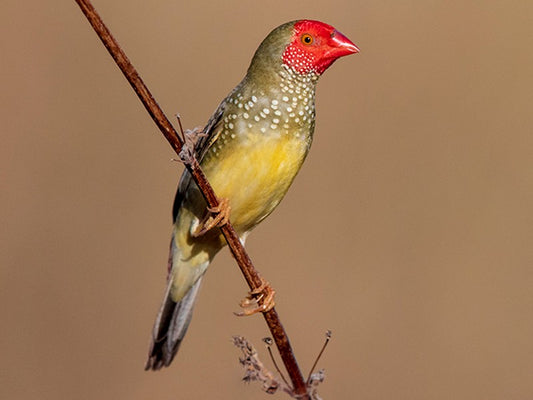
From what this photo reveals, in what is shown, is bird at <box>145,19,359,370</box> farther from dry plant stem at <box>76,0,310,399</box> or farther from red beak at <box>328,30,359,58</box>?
dry plant stem at <box>76,0,310,399</box>

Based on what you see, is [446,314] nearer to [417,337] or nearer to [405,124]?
[417,337]

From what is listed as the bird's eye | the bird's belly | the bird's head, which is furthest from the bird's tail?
the bird's eye

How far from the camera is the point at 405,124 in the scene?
17.1ft

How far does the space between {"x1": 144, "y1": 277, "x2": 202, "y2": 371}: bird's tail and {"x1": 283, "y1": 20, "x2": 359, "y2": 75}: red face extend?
3.92 ft

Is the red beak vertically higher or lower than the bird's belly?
higher

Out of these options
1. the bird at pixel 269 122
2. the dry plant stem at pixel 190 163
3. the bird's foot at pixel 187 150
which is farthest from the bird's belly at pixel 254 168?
the bird's foot at pixel 187 150

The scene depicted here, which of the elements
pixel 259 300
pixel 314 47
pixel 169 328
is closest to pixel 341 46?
pixel 314 47

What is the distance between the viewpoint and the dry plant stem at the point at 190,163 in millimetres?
2025

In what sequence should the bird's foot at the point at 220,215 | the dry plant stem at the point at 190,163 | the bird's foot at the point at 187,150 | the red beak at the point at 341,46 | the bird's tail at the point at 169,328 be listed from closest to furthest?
1. the dry plant stem at the point at 190,163
2. the bird's foot at the point at 187,150
3. the bird's foot at the point at 220,215
4. the red beak at the point at 341,46
5. the bird's tail at the point at 169,328

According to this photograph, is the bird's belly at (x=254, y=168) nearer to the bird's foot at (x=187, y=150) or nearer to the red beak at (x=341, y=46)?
the red beak at (x=341, y=46)

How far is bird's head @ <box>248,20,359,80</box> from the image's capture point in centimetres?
308

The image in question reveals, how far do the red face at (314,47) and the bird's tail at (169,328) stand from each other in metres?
1.19

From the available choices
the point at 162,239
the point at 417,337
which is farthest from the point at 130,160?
the point at 417,337

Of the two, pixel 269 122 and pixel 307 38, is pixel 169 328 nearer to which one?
pixel 269 122
